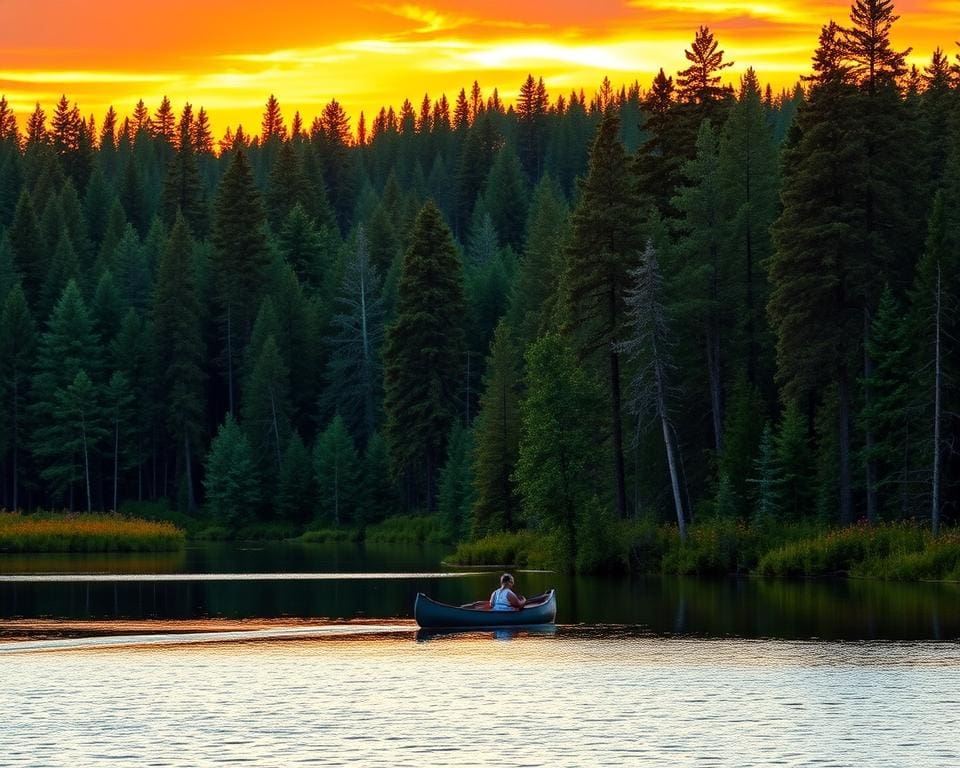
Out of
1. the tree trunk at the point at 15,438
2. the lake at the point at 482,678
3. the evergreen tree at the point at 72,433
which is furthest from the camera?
the tree trunk at the point at 15,438

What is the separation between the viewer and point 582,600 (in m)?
54.4

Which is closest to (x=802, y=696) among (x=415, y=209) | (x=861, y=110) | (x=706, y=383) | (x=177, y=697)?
(x=177, y=697)

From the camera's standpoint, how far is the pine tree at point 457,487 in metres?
95.1

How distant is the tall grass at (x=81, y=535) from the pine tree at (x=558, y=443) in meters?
27.4

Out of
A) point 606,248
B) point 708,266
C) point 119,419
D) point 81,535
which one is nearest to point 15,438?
point 119,419

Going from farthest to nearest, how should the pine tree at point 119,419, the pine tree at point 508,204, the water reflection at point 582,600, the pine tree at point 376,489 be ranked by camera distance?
the pine tree at point 508,204 < the pine tree at point 119,419 < the pine tree at point 376,489 < the water reflection at point 582,600

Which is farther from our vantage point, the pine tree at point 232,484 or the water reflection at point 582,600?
the pine tree at point 232,484

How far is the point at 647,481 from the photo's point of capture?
7638 centimetres

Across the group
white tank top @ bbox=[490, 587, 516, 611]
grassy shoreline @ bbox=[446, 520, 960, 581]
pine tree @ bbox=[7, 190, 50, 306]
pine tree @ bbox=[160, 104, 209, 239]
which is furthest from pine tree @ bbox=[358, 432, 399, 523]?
white tank top @ bbox=[490, 587, 516, 611]

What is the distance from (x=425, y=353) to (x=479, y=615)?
5756 cm

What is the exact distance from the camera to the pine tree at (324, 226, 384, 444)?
121000 millimetres

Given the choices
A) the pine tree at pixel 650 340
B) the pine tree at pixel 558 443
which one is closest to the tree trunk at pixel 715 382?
the pine tree at pixel 650 340

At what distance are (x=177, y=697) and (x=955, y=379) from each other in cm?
4110

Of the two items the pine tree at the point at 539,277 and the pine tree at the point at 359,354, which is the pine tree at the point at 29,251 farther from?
the pine tree at the point at 539,277
